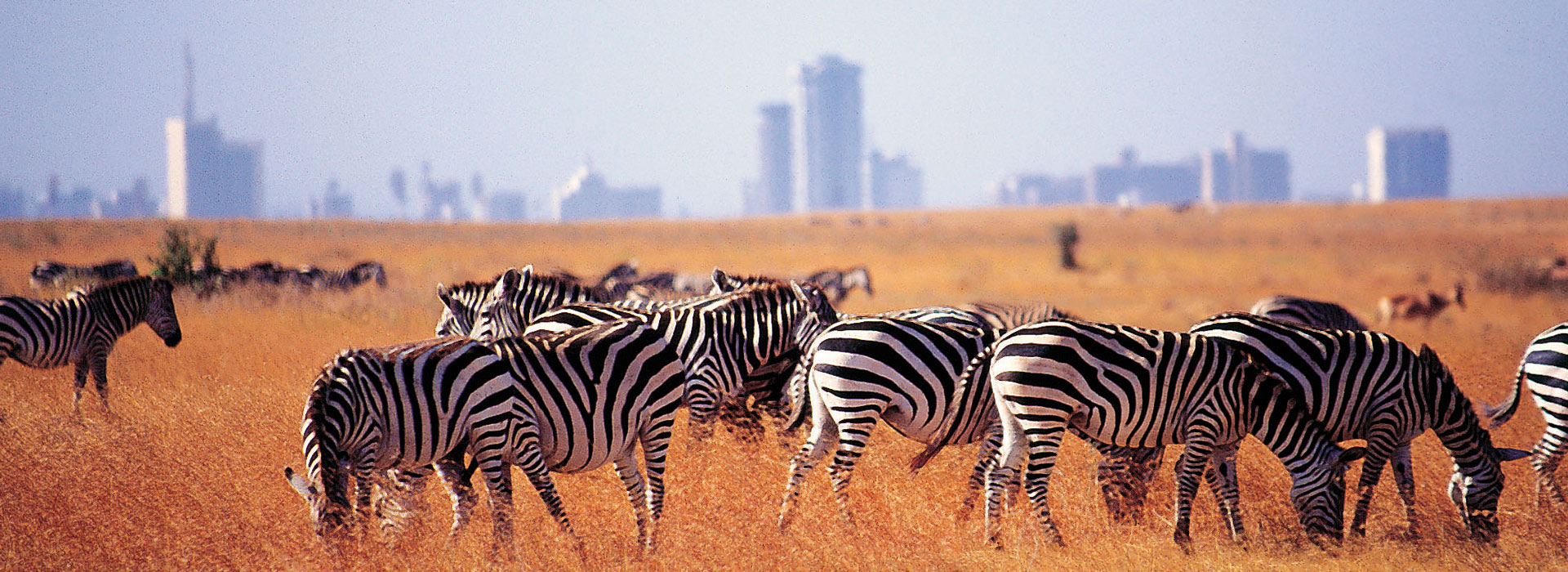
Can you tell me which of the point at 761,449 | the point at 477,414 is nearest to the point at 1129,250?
the point at 761,449

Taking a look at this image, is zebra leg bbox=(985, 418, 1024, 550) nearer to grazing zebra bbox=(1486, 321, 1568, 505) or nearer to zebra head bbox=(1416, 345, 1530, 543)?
zebra head bbox=(1416, 345, 1530, 543)

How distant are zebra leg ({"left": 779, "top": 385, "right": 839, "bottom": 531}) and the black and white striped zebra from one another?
3.74 m

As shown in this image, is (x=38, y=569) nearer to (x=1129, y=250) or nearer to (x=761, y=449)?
(x=761, y=449)

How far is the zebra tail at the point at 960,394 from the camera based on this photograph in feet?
20.8

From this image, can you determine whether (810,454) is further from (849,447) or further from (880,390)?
(880,390)

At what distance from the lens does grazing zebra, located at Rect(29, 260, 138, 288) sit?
19219 mm

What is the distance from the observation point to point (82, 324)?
31.6ft

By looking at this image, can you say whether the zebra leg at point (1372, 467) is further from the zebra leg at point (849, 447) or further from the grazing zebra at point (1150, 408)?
the zebra leg at point (849, 447)

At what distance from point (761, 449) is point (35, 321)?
6.51 metres

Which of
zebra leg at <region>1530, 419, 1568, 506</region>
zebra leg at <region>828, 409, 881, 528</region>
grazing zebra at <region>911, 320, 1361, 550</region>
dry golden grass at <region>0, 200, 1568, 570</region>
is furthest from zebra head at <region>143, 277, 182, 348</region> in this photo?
zebra leg at <region>1530, 419, 1568, 506</region>

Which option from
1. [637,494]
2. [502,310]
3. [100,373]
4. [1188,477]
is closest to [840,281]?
[502,310]

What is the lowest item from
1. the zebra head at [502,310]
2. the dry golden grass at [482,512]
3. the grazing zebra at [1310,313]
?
the dry golden grass at [482,512]

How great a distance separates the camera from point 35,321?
366 inches

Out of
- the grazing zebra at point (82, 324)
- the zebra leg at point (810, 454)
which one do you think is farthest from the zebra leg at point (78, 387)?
the zebra leg at point (810, 454)
